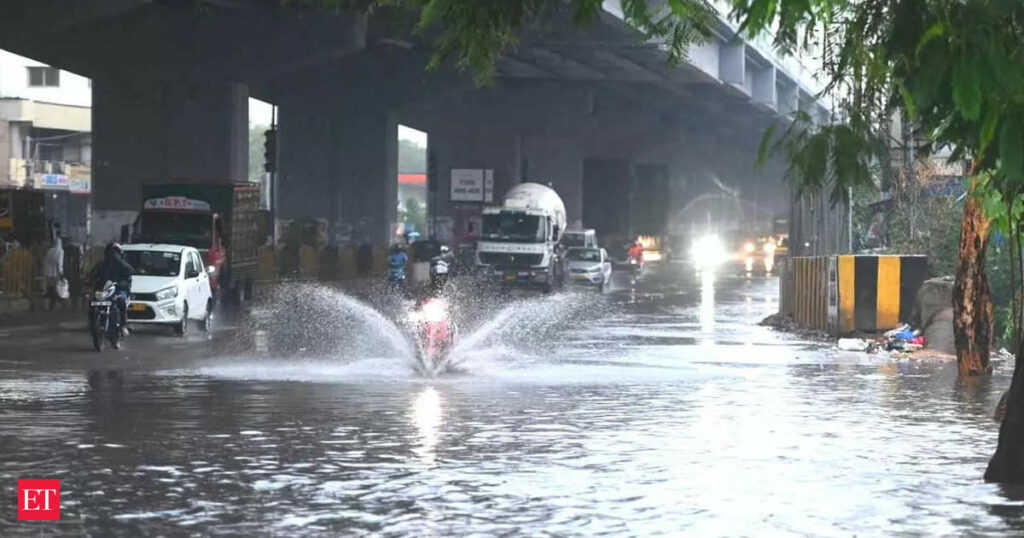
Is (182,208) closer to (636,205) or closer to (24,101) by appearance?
(24,101)

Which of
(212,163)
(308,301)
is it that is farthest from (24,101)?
(308,301)

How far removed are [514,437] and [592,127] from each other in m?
83.6

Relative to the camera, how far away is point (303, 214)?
3174 inches

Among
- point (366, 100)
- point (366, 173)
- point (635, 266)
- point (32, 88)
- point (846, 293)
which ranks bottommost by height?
point (635, 266)

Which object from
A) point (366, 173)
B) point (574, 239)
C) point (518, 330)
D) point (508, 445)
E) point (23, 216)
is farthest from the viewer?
point (366, 173)

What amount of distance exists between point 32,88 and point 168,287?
4089 inches

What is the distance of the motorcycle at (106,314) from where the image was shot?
27.3 m

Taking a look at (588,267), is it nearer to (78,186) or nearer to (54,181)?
(54,181)

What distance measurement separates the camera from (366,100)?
75625mm

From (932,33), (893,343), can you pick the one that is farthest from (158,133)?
(932,33)

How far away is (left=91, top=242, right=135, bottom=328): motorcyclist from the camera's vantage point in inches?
1093

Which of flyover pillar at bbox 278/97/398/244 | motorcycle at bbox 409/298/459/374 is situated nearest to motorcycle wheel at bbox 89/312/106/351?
motorcycle at bbox 409/298/459/374

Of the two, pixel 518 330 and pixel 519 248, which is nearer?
pixel 518 330

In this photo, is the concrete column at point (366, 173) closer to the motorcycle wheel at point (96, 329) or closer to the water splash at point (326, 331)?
the water splash at point (326, 331)
